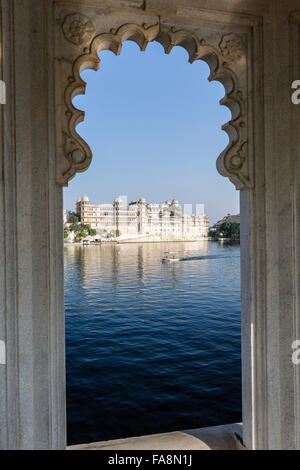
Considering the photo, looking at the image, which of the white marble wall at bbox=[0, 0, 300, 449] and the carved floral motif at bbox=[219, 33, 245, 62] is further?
the carved floral motif at bbox=[219, 33, 245, 62]

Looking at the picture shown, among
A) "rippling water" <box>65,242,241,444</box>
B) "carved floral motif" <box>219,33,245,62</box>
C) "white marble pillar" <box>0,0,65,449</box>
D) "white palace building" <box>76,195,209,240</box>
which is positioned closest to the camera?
"white marble pillar" <box>0,0,65,449</box>

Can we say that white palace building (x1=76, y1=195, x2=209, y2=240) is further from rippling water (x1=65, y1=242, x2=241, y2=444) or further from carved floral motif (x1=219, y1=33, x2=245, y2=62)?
carved floral motif (x1=219, y1=33, x2=245, y2=62)

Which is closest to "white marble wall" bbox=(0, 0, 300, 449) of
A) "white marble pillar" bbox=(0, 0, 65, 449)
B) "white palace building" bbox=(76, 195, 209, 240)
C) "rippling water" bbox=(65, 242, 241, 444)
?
"white marble pillar" bbox=(0, 0, 65, 449)

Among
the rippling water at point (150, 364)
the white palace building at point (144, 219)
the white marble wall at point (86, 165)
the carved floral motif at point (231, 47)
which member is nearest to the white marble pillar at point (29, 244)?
the white marble wall at point (86, 165)

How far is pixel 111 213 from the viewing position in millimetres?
61469

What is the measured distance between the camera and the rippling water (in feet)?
16.1

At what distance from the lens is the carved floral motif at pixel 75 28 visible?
1.38 metres

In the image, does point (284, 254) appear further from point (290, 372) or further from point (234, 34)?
point (234, 34)

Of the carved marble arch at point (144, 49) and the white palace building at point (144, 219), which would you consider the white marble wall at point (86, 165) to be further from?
the white palace building at point (144, 219)

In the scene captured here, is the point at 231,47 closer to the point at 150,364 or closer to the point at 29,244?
the point at 29,244

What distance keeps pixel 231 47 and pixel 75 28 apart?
746 mm

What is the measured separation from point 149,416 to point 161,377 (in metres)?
1.75

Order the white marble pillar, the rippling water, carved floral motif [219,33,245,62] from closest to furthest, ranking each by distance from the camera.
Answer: the white marble pillar
carved floral motif [219,33,245,62]
the rippling water
